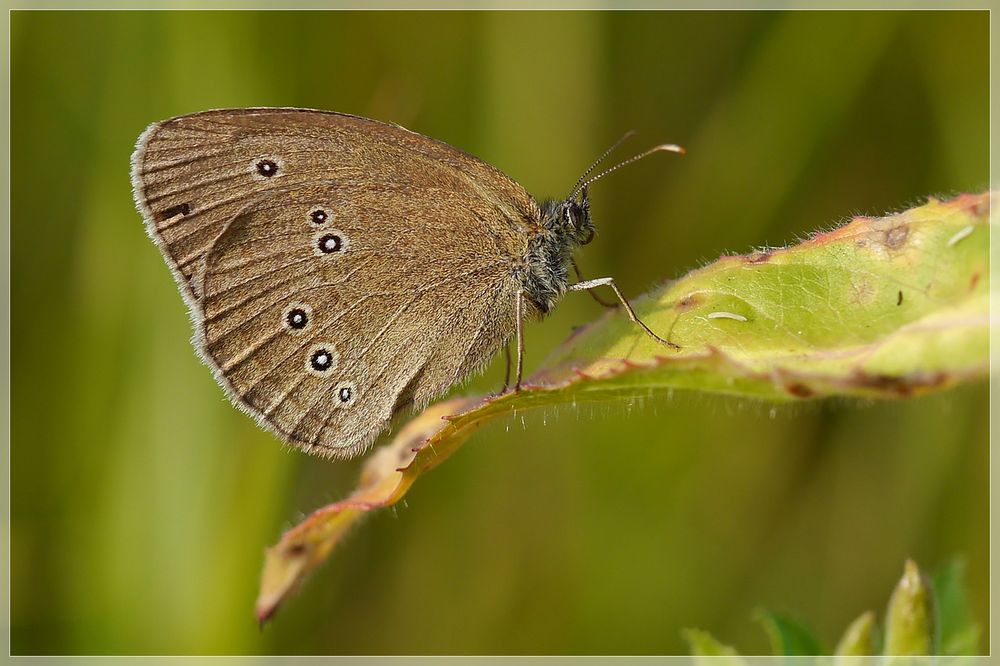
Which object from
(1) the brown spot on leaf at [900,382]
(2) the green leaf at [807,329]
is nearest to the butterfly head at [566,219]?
(2) the green leaf at [807,329]

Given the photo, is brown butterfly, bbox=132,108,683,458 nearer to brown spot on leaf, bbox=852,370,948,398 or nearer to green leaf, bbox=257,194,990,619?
green leaf, bbox=257,194,990,619

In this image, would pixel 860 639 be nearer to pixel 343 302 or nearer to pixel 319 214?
pixel 343 302

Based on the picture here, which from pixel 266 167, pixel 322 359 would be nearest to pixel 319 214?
pixel 266 167

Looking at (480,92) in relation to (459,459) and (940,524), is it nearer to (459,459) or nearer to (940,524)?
(459,459)

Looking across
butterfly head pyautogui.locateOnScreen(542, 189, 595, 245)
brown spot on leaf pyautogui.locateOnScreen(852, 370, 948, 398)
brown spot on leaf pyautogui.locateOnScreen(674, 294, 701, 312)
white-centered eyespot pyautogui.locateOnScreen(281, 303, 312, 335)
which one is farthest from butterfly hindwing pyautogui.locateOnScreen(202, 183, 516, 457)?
brown spot on leaf pyautogui.locateOnScreen(852, 370, 948, 398)

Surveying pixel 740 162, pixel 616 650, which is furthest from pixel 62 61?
pixel 616 650
